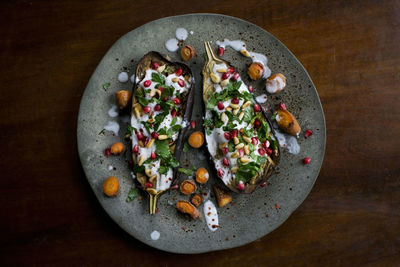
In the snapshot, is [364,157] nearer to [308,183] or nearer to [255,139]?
[308,183]

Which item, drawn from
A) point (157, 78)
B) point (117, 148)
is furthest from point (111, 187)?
point (157, 78)

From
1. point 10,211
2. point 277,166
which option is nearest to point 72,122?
point 10,211

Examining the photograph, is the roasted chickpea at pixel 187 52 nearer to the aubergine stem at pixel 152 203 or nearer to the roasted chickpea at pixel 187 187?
the roasted chickpea at pixel 187 187

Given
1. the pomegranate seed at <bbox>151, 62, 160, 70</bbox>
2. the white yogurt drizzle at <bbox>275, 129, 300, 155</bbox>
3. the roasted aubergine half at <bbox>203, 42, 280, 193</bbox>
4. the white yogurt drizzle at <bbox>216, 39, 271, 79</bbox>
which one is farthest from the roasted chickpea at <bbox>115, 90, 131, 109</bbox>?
the white yogurt drizzle at <bbox>275, 129, 300, 155</bbox>

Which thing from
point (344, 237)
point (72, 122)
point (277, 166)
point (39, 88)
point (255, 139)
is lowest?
point (344, 237)

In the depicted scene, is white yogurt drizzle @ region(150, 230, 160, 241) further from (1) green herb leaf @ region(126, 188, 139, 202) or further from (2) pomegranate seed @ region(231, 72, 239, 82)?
(2) pomegranate seed @ region(231, 72, 239, 82)

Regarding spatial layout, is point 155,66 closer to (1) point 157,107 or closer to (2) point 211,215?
(1) point 157,107
